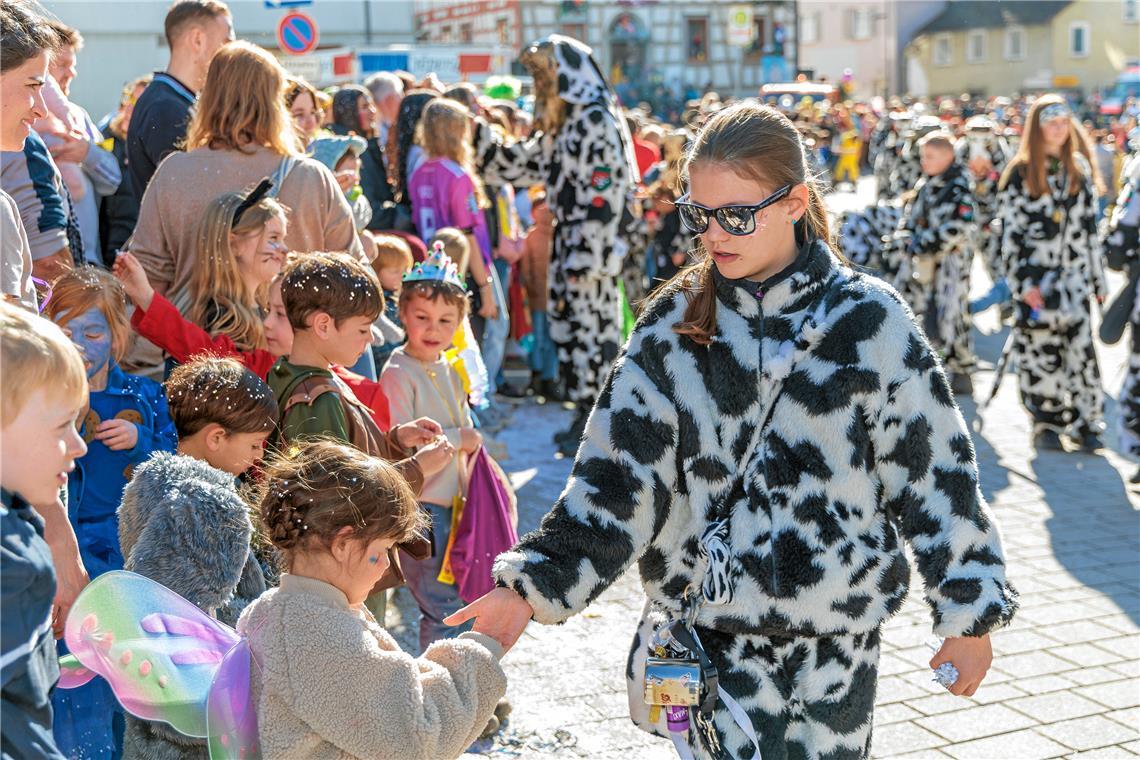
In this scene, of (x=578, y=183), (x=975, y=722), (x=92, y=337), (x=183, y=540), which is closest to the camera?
(x=183, y=540)

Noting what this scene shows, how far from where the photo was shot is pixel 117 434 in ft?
11.7

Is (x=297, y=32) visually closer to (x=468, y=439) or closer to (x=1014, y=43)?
(x=468, y=439)

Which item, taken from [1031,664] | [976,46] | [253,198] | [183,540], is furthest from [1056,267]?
[976,46]

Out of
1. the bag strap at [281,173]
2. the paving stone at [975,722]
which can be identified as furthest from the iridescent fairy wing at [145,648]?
the paving stone at [975,722]

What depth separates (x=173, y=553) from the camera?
113 inches

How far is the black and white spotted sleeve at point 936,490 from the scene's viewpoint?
2811 mm

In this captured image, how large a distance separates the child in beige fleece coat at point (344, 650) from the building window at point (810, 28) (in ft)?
235

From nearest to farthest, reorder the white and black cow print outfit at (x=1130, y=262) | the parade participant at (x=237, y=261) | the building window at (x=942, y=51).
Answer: the parade participant at (x=237, y=261)
the white and black cow print outfit at (x=1130, y=262)
the building window at (x=942, y=51)

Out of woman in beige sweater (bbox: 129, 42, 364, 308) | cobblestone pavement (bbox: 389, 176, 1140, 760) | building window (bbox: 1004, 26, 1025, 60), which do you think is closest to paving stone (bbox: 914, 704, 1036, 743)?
cobblestone pavement (bbox: 389, 176, 1140, 760)

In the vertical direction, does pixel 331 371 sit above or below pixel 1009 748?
above

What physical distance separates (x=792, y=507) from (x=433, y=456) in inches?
51.7

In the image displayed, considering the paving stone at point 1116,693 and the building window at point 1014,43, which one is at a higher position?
the building window at point 1014,43

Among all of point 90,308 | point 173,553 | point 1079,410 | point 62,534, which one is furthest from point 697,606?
point 1079,410

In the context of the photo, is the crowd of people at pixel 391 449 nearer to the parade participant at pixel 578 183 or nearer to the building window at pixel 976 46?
the parade participant at pixel 578 183
